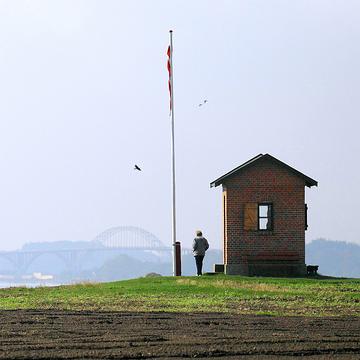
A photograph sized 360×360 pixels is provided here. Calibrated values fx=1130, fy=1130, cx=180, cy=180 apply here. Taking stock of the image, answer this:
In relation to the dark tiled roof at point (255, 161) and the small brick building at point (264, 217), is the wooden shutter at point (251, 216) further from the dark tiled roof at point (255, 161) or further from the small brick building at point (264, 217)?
the dark tiled roof at point (255, 161)

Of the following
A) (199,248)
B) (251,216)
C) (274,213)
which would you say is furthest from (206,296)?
(274,213)

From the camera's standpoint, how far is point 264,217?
4728 cm

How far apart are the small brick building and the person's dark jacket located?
1333 mm

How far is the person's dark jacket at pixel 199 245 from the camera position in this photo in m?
45.9

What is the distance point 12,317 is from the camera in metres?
25.8

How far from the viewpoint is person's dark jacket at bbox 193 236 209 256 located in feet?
151

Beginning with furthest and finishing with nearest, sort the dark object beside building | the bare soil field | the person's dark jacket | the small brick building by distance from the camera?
the dark object beside building, the small brick building, the person's dark jacket, the bare soil field

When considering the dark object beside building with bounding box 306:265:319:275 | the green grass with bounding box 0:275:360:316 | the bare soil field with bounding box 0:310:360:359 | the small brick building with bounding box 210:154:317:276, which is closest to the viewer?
the bare soil field with bounding box 0:310:360:359

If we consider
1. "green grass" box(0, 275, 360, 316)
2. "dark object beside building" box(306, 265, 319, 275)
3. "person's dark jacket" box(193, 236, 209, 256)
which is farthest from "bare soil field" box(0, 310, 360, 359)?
"dark object beside building" box(306, 265, 319, 275)

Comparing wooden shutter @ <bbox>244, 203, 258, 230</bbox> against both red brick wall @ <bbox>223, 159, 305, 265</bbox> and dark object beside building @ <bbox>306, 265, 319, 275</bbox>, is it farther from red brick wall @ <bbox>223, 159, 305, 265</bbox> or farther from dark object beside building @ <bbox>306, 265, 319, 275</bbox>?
dark object beside building @ <bbox>306, 265, 319, 275</bbox>

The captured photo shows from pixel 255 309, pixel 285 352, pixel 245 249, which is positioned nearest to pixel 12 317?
pixel 255 309

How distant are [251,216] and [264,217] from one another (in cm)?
59

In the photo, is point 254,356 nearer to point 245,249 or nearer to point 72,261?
point 245,249

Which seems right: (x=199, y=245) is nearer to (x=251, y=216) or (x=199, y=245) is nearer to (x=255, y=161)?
(x=251, y=216)
